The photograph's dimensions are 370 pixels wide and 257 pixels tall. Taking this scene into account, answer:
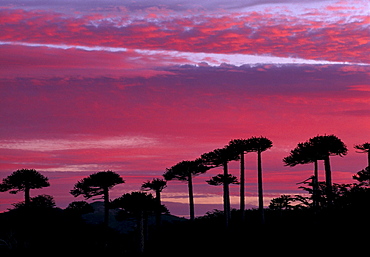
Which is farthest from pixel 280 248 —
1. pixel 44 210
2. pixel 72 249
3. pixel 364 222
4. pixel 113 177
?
pixel 113 177

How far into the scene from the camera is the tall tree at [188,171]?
197 ft

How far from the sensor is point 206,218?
6925cm

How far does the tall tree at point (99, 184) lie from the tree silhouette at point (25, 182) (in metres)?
5.08

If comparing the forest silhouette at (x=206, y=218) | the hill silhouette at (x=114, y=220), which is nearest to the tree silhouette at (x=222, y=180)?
the forest silhouette at (x=206, y=218)

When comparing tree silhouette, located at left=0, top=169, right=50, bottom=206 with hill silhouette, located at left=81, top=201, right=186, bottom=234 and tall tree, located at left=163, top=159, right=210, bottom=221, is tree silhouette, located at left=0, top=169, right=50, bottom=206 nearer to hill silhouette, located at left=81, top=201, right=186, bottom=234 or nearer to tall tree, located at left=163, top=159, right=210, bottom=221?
tall tree, located at left=163, top=159, right=210, bottom=221

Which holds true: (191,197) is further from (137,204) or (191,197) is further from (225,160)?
(137,204)

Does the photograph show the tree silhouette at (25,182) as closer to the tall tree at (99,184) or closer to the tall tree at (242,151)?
the tall tree at (99,184)

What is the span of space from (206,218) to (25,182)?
27.4 metres

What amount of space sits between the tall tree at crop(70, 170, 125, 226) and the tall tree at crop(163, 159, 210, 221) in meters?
8.06

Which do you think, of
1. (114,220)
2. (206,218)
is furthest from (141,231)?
(114,220)

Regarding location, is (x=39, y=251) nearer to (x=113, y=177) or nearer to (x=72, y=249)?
(x=72, y=249)

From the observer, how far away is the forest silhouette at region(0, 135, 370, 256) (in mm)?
10914

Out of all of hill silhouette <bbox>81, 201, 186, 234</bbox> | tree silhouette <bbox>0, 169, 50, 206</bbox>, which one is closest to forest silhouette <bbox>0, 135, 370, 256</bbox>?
tree silhouette <bbox>0, 169, 50, 206</bbox>

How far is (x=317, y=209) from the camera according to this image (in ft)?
35.7
